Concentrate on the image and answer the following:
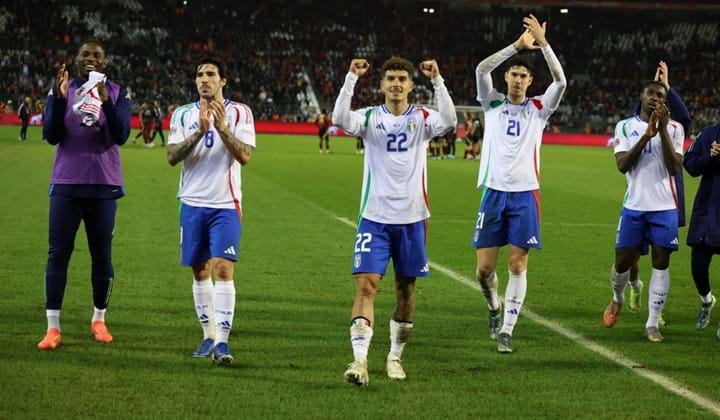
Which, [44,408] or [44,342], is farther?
[44,342]

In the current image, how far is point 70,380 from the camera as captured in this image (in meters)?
6.74

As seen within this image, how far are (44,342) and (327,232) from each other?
8280 mm

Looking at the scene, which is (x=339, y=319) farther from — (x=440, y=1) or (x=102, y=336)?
(x=440, y=1)

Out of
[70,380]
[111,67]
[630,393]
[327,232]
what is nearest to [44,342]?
[70,380]

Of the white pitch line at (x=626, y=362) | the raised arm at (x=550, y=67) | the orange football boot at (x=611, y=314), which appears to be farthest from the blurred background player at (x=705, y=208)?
the raised arm at (x=550, y=67)

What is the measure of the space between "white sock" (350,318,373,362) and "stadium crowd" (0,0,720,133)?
49667 mm

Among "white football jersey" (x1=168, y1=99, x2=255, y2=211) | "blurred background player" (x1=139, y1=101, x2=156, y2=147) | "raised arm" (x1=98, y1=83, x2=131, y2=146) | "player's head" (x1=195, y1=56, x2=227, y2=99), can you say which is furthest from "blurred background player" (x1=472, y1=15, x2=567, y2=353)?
"blurred background player" (x1=139, y1=101, x2=156, y2=147)

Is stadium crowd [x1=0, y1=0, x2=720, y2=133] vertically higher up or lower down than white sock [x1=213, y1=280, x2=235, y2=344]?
higher up

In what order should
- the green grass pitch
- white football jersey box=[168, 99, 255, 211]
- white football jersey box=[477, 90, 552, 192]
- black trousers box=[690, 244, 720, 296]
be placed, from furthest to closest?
black trousers box=[690, 244, 720, 296]
white football jersey box=[477, 90, 552, 192]
white football jersey box=[168, 99, 255, 211]
the green grass pitch

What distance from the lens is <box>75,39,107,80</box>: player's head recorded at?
765cm

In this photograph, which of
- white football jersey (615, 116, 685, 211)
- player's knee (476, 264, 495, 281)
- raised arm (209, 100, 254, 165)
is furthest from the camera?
white football jersey (615, 116, 685, 211)

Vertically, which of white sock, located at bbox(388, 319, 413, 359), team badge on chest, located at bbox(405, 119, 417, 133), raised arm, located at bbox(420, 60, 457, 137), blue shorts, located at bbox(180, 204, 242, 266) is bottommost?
white sock, located at bbox(388, 319, 413, 359)

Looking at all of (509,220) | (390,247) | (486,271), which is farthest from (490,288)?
(390,247)

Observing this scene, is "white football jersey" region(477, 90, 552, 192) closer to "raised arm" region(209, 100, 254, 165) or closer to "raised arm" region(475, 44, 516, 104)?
"raised arm" region(475, 44, 516, 104)
